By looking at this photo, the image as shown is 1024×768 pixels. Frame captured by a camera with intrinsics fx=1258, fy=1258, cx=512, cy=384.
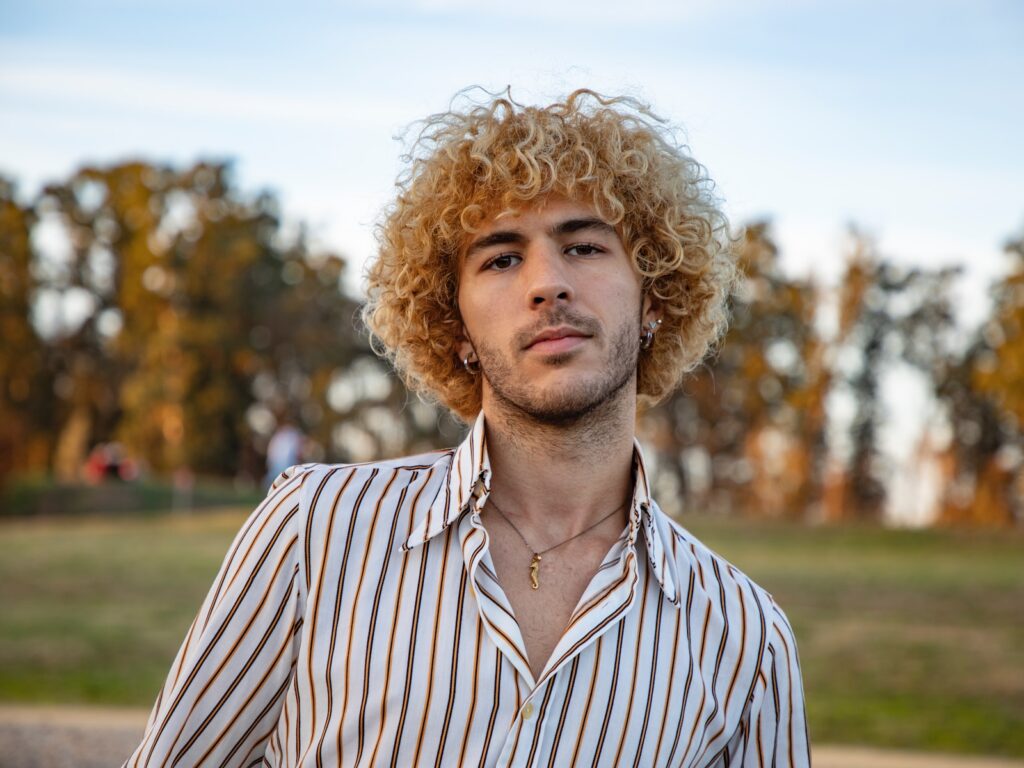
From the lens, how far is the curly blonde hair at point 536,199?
9.36 feet

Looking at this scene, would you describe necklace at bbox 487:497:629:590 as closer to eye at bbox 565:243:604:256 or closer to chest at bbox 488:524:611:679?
chest at bbox 488:524:611:679

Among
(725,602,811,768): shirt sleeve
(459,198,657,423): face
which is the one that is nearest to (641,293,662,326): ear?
(459,198,657,423): face

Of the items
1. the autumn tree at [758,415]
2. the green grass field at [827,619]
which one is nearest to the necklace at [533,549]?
the green grass field at [827,619]

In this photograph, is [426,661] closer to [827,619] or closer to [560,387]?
[560,387]

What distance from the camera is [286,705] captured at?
2383 millimetres

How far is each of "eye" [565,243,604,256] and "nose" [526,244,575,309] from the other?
75 mm

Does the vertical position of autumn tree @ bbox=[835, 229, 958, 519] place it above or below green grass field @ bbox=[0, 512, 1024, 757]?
above

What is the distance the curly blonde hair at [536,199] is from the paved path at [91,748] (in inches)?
182

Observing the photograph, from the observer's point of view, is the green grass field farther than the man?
Yes

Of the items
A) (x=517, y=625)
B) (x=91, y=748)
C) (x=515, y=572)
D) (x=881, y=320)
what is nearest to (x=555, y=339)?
(x=515, y=572)

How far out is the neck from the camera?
266cm

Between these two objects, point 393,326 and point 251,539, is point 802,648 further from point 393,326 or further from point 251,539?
point 251,539

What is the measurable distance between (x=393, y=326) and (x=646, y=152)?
0.79 meters

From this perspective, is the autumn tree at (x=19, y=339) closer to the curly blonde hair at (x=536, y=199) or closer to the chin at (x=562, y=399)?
the curly blonde hair at (x=536, y=199)
